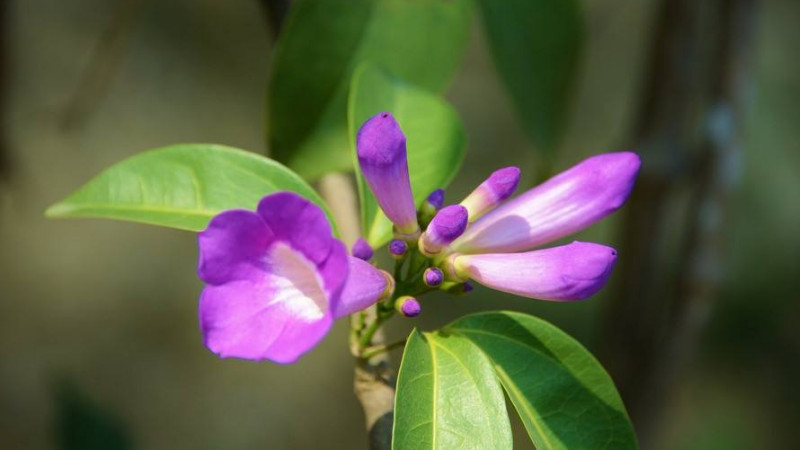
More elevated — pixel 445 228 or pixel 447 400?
pixel 445 228

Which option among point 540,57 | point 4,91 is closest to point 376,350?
point 540,57

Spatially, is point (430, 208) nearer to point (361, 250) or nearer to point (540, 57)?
point (361, 250)

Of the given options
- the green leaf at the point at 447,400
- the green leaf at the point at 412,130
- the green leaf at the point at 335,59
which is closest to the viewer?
the green leaf at the point at 447,400

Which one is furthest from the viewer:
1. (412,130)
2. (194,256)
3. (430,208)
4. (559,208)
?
(194,256)

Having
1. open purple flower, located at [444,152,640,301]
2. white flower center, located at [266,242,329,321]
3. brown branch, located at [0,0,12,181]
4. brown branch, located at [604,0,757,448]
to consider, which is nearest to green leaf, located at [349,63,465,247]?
open purple flower, located at [444,152,640,301]

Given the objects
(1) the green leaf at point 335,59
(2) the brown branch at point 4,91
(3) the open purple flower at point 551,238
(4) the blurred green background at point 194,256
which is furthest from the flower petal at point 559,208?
(4) the blurred green background at point 194,256

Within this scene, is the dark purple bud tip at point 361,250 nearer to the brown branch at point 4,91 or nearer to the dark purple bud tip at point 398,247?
the dark purple bud tip at point 398,247

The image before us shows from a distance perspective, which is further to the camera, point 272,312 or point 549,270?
point 549,270
